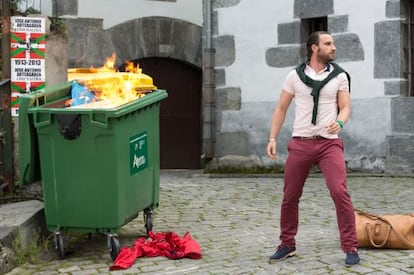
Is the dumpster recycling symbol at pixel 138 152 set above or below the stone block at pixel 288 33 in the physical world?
below

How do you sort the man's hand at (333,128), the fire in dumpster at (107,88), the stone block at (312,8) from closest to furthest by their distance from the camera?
the man's hand at (333,128) < the fire in dumpster at (107,88) < the stone block at (312,8)

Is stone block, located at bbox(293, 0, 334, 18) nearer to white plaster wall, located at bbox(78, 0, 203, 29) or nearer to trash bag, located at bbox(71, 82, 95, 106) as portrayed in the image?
white plaster wall, located at bbox(78, 0, 203, 29)

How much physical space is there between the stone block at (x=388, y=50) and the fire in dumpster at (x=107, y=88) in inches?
184

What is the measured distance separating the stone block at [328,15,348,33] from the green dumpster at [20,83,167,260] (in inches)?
218

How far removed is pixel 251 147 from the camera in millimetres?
11266

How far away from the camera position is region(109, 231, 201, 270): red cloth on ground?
5227mm

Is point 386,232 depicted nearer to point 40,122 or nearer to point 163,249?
point 163,249

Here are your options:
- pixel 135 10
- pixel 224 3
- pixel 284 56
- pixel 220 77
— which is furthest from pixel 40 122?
pixel 135 10

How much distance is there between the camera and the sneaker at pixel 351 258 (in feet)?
16.1

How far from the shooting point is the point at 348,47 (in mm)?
10172

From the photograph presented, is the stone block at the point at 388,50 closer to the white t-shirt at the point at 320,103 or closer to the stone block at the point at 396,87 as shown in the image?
the stone block at the point at 396,87

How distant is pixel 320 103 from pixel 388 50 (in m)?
5.19

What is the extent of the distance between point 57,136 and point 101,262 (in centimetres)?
99

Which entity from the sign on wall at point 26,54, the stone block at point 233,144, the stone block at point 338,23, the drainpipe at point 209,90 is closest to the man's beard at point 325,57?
the sign on wall at point 26,54
